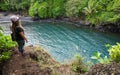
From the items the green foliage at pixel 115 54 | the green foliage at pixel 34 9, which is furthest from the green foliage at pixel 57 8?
the green foliage at pixel 115 54

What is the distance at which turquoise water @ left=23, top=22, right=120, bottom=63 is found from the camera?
126 feet

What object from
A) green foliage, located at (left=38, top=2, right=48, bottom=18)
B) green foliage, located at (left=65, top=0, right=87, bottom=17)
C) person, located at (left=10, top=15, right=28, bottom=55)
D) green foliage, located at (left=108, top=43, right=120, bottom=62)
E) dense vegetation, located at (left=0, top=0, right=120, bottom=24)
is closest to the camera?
green foliage, located at (left=108, top=43, right=120, bottom=62)

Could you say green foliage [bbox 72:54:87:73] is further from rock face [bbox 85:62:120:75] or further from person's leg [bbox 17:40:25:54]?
rock face [bbox 85:62:120:75]

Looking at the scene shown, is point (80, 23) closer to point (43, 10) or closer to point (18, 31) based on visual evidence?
point (43, 10)

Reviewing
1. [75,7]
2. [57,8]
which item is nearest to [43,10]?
[57,8]

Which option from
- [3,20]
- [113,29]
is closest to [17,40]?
[113,29]

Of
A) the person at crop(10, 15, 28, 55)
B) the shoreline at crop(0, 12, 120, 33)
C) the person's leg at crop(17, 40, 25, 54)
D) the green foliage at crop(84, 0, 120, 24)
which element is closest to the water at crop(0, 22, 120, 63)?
the shoreline at crop(0, 12, 120, 33)

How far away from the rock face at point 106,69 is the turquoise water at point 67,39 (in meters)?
25.7

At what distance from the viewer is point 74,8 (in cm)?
6412

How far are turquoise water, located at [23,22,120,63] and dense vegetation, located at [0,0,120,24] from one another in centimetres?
460

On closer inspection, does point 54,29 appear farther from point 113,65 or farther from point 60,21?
point 113,65

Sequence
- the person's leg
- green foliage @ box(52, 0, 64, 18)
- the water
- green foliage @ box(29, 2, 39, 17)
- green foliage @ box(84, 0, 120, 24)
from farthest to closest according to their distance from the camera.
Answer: green foliage @ box(29, 2, 39, 17), green foliage @ box(52, 0, 64, 18), green foliage @ box(84, 0, 120, 24), the water, the person's leg

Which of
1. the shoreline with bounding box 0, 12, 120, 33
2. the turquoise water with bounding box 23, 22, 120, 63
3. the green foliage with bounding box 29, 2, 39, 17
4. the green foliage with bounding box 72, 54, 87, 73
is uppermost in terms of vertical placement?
the green foliage with bounding box 72, 54, 87, 73

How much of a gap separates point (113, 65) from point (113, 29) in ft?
150
